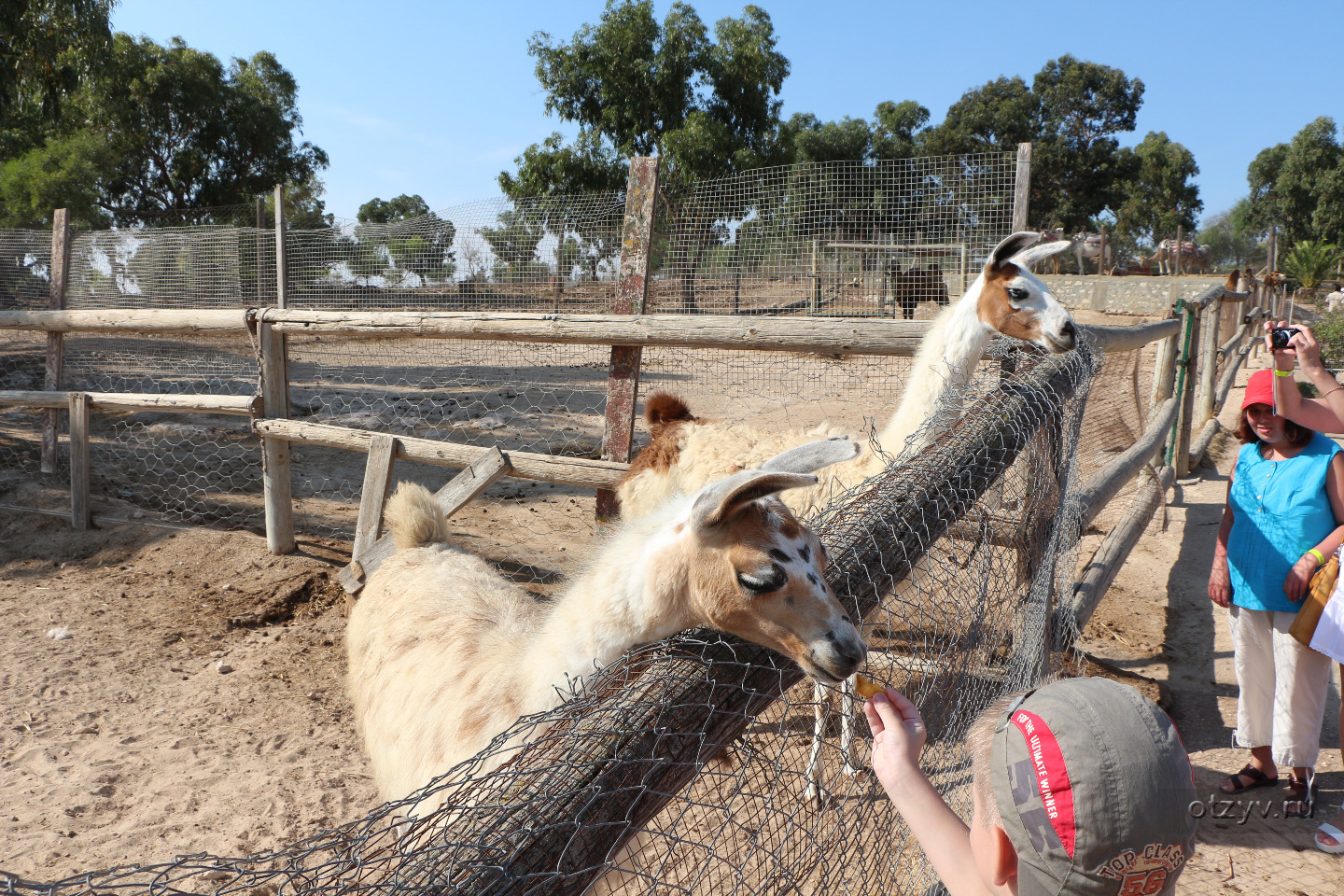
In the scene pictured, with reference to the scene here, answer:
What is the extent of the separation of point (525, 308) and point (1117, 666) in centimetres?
486

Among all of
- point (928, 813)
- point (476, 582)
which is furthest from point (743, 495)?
point (476, 582)

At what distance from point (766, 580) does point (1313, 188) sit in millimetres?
52007

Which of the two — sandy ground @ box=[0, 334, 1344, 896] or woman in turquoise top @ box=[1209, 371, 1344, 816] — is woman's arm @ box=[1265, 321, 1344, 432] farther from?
sandy ground @ box=[0, 334, 1344, 896]

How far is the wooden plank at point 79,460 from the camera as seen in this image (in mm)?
6406

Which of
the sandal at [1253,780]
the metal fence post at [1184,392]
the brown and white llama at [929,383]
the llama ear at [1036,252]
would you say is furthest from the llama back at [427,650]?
the metal fence post at [1184,392]

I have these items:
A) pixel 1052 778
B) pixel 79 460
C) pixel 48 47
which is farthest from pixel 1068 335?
pixel 48 47

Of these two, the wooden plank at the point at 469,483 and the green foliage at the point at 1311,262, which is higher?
the green foliage at the point at 1311,262

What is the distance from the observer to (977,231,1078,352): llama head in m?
3.73

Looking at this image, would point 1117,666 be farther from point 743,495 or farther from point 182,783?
point 182,783

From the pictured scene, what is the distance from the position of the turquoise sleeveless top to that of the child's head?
310 cm

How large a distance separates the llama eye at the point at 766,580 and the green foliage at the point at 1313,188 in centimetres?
4863

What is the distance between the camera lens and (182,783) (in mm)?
3609

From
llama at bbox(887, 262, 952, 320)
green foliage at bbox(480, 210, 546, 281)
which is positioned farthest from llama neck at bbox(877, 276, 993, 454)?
llama at bbox(887, 262, 952, 320)

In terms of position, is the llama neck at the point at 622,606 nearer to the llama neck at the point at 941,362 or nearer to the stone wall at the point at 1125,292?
the llama neck at the point at 941,362
